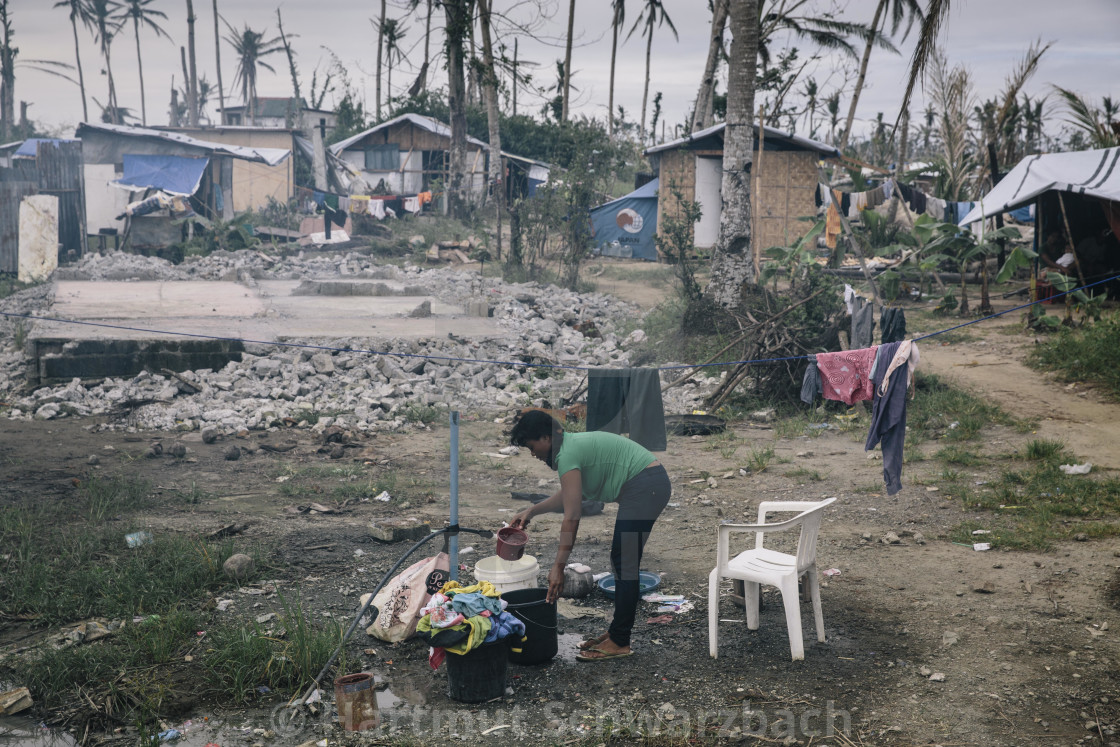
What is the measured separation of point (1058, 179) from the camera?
10281mm

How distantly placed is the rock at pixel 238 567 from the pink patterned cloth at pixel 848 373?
10.7ft

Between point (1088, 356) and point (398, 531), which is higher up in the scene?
point (1088, 356)

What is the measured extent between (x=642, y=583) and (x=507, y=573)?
3.01 feet

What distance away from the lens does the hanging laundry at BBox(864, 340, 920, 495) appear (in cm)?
453

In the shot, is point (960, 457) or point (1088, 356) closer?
point (960, 457)

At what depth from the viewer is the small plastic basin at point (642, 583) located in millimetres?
4527

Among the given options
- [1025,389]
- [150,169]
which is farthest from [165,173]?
[1025,389]

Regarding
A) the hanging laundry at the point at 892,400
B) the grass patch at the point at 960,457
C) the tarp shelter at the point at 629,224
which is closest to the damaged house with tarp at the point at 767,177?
the tarp shelter at the point at 629,224

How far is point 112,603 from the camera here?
4.07 metres

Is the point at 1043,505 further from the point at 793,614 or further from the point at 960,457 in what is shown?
the point at 793,614

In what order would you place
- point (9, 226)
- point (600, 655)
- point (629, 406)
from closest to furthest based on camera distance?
point (600, 655)
point (629, 406)
point (9, 226)

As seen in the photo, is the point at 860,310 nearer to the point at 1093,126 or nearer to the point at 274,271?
the point at 1093,126

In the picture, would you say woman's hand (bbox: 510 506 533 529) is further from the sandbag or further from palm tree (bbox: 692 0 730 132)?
palm tree (bbox: 692 0 730 132)

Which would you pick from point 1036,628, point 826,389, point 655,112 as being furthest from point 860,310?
point 655,112
